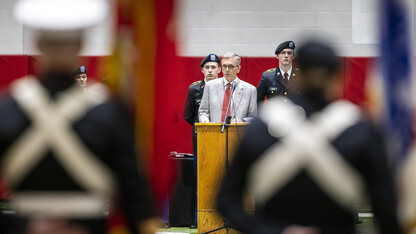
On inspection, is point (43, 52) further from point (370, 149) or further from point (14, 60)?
point (14, 60)

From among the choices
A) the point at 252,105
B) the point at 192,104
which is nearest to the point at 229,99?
the point at 252,105

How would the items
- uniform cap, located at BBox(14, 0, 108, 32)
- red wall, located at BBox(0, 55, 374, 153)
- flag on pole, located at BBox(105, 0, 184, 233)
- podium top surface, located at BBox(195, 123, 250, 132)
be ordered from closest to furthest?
uniform cap, located at BBox(14, 0, 108, 32) < flag on pole, located at BBox(105, 0, 184, 233) < podium top surface, located at BBox(195, 123, 250, 132) < red wall, located at BBox(0, 55, 374, 153)

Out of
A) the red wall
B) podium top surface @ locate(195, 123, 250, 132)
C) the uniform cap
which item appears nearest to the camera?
the uniform cap

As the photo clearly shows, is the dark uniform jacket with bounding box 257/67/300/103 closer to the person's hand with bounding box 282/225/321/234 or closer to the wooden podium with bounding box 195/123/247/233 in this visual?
the wooden podium with bounding box 195/123/247/233

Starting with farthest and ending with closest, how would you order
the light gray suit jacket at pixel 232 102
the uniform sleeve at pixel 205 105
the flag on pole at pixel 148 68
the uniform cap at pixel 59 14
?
the uniform sleeve at pixel 205 105 < the light gray suit jacket at pixel 232 102 < the flag on pole at pixel 148 68 < the uniform cap at pixel 59 14

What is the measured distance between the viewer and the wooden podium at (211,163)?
6746 mm

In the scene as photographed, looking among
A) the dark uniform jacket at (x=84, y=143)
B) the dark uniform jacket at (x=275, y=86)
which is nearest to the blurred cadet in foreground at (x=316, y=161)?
the dark uniform jacket at (x=84, y=143)

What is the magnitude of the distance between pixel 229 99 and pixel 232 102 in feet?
0.35

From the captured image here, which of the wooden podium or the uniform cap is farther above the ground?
the uniform cap

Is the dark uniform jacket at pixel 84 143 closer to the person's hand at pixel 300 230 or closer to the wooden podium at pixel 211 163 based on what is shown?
the person's hand at pixel 300 230

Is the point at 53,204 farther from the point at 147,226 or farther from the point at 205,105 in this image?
the point at 205,105

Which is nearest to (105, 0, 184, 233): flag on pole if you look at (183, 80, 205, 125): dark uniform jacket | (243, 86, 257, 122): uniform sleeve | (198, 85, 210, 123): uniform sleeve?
(243, 86, 257, 122): uniform sleeve

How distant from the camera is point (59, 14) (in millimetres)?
2240

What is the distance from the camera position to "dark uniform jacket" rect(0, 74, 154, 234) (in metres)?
2.27
